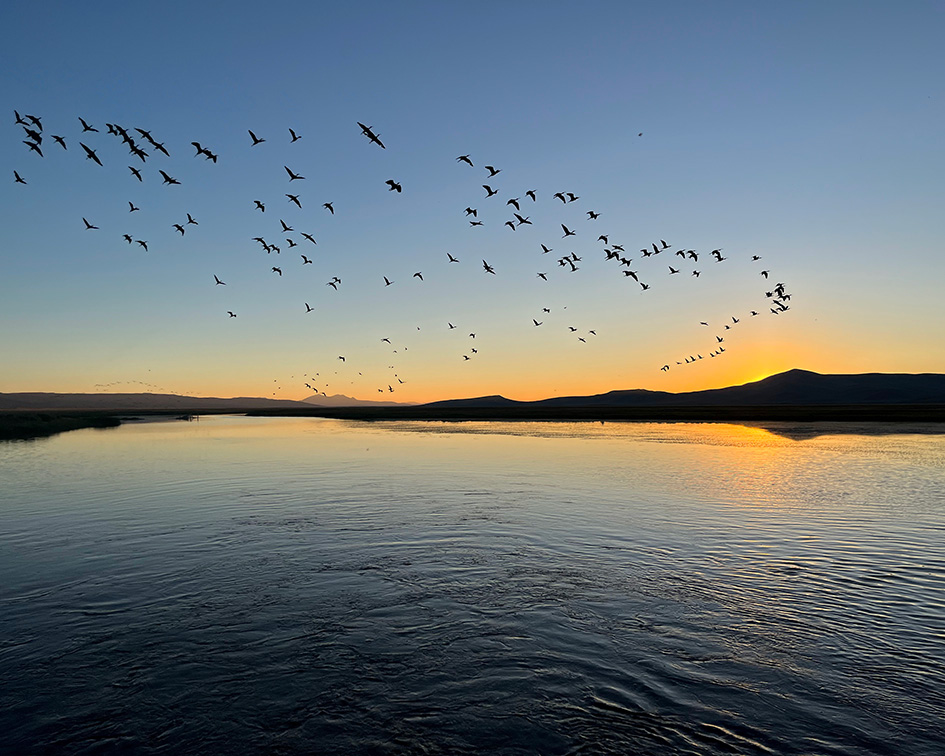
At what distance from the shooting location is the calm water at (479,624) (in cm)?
844

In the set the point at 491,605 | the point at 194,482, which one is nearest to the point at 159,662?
the point at 491,605

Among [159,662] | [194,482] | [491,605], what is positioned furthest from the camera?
[194,482]

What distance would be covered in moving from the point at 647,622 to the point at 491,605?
348cm

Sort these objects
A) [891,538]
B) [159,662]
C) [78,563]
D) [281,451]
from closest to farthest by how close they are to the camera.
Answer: [159,662] < [78,563] < [891,538] < [281,451]

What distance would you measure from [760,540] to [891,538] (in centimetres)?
409

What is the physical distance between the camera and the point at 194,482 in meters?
34.7

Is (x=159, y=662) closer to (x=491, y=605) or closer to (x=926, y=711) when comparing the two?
(x=491, y=605)

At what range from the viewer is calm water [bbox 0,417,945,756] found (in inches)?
332

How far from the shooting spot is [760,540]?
19.1 m

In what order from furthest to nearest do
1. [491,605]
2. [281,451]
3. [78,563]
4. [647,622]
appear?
[281,451], [78,563], [491,605], [647,622]

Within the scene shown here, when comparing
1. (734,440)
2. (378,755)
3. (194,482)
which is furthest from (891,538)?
(734,440)

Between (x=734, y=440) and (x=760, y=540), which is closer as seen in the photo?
(x=760, y=540)

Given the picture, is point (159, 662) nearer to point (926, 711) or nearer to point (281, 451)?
point (926, 711)

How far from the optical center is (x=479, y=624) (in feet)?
40.3
